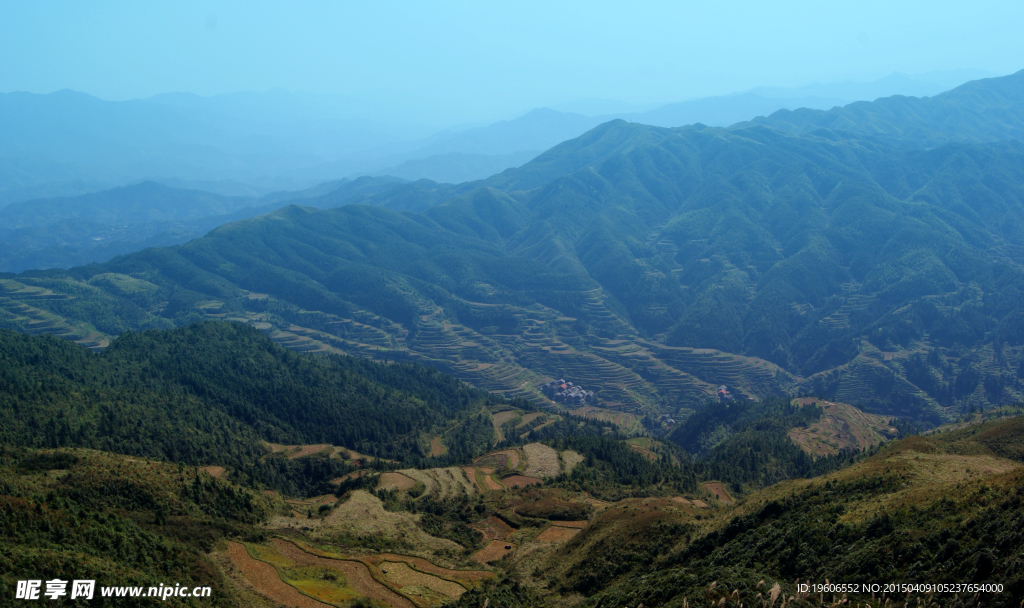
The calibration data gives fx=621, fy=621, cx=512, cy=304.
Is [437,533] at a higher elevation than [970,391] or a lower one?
higher

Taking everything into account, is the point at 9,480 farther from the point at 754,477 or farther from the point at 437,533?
the point at 754,477

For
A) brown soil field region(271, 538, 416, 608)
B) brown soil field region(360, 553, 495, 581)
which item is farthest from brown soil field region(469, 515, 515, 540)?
brown soil field region(271, 538, 416, 608)

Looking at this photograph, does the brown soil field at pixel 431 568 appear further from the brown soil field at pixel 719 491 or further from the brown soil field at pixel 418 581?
the brown soil field at pixel 719 491

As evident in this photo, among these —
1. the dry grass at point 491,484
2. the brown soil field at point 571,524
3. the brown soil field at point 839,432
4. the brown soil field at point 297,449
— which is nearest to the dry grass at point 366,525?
the brown soil field at point 571,524

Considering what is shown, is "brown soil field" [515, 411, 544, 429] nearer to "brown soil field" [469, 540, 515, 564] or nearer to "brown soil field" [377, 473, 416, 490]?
"brown soil field" [377, 473, 416, 490]

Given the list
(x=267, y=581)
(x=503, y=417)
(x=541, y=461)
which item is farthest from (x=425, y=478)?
(x=503, y=417)

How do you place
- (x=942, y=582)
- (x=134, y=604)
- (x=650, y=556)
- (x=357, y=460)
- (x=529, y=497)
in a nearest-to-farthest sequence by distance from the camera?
(x=942, y=582) < (x=134, y=604) < (x=650, y=556) < (x=529, y=497) < (x=357, y=460)

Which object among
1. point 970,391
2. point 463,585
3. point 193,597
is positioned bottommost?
point 970,391

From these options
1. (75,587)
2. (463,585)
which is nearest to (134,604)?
(75,587)
